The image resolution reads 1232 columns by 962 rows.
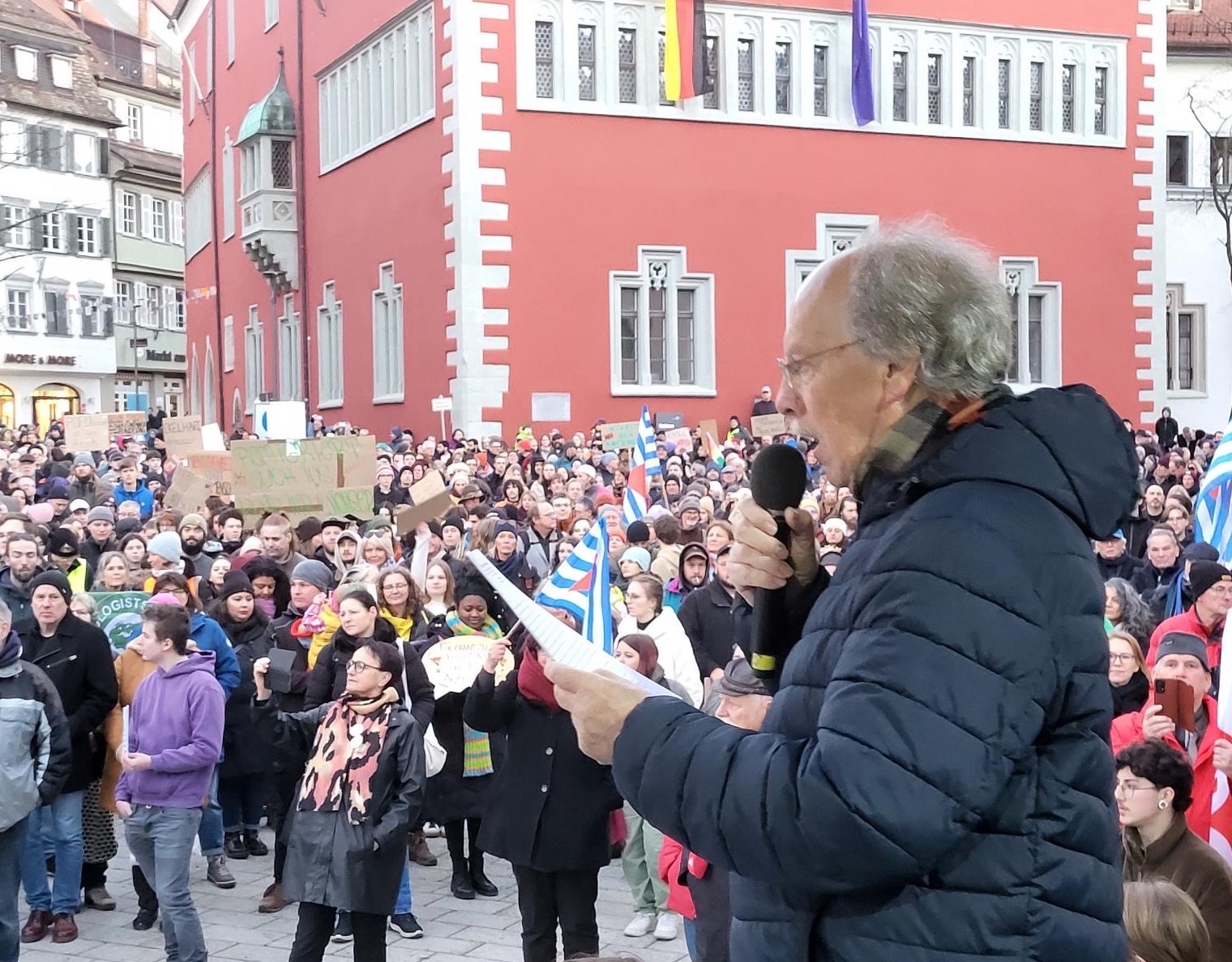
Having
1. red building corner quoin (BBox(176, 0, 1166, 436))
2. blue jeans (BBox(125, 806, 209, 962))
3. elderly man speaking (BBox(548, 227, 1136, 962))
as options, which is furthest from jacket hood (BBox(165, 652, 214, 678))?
red building corner quoin (BBox(176, 0, 1166, 436))

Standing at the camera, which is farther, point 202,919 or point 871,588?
point 202,919

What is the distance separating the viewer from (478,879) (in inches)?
340

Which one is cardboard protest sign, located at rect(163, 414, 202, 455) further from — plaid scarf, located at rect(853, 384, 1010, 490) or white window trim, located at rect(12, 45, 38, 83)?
white window trim, located at rect(12, 45, 38, 83)

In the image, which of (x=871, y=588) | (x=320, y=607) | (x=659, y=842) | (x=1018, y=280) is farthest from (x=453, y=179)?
(x=871, y=588)

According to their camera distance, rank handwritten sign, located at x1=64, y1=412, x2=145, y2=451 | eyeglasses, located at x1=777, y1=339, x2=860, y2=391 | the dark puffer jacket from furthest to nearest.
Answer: handwritten sign, located at x1=64, y1=412, x2=145, y2=451 → eyeglasses, located at x1=777, y1=339, x2=860, y2=391 → the dark puffer jacket

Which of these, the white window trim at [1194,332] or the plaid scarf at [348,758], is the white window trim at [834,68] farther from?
the plaid scarf at [348,758]

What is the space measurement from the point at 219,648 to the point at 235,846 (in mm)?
1522

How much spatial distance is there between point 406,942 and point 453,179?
70.9 feet

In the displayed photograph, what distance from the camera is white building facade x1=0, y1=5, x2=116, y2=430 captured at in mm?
58000

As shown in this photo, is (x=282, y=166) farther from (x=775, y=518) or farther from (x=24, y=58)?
(x=775, y=518)

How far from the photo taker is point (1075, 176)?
108 feet

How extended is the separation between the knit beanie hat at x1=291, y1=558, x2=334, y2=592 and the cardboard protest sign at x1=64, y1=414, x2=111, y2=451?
52.9 feet

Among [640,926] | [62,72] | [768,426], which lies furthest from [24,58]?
[640,926]

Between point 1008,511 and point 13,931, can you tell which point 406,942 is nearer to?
point 13,931
